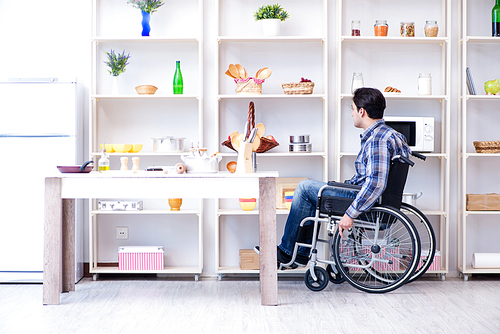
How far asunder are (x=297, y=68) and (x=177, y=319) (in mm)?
2116

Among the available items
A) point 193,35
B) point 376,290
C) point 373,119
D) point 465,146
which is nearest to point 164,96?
point 193,35

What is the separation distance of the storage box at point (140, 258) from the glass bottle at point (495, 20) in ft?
9.69

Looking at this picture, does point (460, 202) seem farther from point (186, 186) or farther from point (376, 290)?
point (186, 186)

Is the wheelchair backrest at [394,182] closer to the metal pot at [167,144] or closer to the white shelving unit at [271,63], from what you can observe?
the white shelving unit at [271,63]

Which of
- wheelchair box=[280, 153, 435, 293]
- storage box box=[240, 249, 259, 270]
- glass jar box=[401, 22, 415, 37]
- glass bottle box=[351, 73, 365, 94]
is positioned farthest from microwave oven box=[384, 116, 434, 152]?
storage box box=[240, 249, 259, 270]

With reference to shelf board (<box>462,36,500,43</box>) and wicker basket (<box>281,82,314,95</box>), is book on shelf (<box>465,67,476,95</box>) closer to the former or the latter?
shelf board (<box>462,36,500,43</box>)

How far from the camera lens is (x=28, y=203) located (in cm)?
344

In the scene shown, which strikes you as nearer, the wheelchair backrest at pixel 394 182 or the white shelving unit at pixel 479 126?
the wheelchair backrest at pixel 394 182

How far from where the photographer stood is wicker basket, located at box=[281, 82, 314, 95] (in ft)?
11.4

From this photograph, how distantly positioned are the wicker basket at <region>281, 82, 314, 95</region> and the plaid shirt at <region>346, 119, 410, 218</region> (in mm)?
668

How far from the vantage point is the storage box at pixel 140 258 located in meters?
3.55

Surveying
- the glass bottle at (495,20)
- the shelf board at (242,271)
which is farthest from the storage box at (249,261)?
the glass bottle at (495,20)

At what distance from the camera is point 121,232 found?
3.77 metres

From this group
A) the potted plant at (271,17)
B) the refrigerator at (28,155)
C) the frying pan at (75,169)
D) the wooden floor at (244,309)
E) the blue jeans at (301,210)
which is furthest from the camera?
the potted plant at (271,17)
